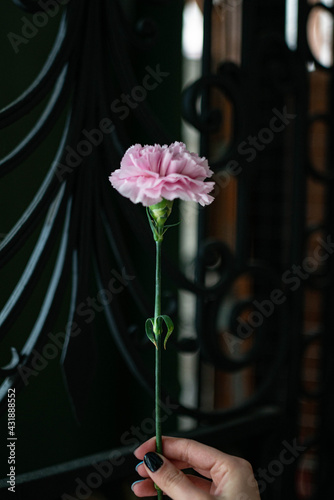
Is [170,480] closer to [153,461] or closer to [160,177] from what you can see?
[153,461]

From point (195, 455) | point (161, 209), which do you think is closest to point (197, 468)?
point (195, 455)

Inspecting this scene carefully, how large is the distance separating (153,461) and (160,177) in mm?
336

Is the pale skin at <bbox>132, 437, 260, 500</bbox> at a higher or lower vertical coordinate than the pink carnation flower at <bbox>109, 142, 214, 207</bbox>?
lower

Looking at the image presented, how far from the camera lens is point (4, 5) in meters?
1.06

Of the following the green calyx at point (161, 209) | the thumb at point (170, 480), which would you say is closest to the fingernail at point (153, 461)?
the thumb at point (170, 480)

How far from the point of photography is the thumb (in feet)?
2.02

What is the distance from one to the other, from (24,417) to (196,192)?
0.82 meters

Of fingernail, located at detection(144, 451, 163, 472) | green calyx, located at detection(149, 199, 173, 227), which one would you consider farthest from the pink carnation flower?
fingernail, located at detection(144, 451, 163, 472)

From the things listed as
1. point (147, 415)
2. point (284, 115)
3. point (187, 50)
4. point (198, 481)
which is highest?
point (187, 50)

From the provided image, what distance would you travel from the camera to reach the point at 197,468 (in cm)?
72

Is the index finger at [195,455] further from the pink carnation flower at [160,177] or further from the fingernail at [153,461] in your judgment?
the pink carnation flower at [160,177]

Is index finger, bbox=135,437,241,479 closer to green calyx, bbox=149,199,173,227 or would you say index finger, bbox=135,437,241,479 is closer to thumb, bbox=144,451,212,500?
thumb, bbox=144,451,212,500

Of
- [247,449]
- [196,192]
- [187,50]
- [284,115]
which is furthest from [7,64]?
[247,449]

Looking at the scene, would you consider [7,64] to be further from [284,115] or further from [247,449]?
[247,449]
